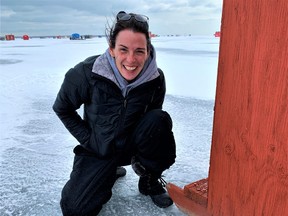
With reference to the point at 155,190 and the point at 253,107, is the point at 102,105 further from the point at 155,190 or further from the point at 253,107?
the point at 253,107

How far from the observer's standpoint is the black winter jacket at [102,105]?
67.1 inches

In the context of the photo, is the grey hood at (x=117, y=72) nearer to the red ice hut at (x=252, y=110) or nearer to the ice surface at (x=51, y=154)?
the red ice hut at (x=252, y=110)

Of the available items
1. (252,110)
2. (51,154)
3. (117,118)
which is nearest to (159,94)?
(117,118)

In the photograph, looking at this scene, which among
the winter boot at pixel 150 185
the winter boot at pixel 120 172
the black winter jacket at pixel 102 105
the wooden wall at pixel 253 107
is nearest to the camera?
the wooden wall at pixel 253 107

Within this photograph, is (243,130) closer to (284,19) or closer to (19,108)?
(284,19)

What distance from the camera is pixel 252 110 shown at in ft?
3.68

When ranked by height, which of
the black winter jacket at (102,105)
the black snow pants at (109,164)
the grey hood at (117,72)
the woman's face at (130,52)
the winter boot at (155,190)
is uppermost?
the woman's face at (130,52)

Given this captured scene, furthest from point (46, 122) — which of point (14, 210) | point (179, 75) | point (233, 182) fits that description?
point (179, 75)

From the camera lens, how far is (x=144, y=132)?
1777 mm

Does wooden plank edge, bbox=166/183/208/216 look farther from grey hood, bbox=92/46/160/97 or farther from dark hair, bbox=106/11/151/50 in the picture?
dark hair, bbox=106/11/151/50

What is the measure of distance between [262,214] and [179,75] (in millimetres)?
5241

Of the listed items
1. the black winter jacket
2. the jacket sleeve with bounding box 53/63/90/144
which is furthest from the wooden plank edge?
the jacket sleeve with bounding box 53/63/90/144

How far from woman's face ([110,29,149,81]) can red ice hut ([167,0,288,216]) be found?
0.56 metres

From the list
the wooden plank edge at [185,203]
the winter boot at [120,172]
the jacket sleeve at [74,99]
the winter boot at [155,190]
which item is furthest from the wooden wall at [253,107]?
the winter boot at [120,172]
